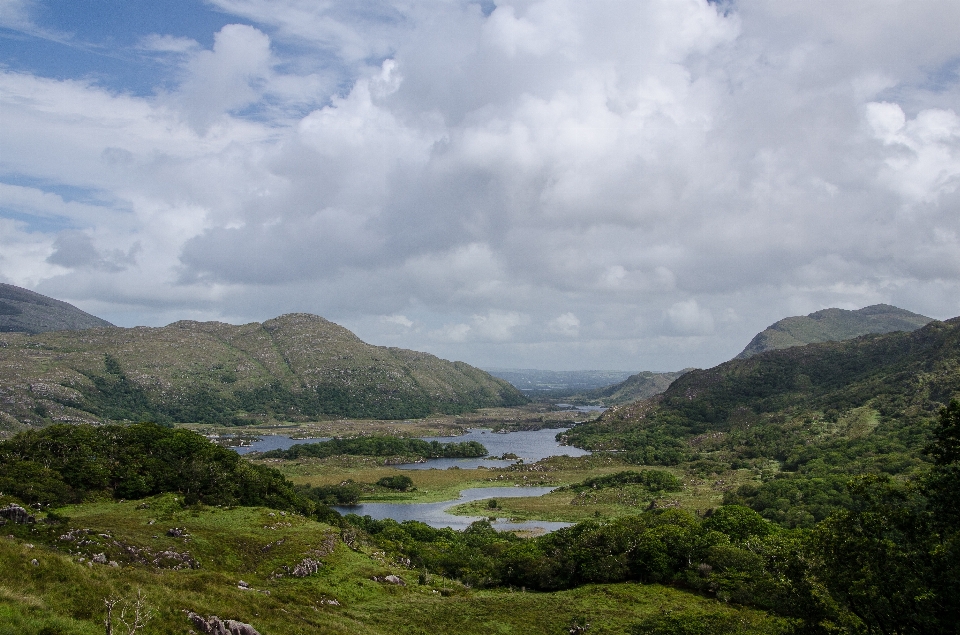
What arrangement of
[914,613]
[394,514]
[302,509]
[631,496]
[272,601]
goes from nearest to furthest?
[914,613] < [272,601] < [302,509] < [394,514] < [631,496]

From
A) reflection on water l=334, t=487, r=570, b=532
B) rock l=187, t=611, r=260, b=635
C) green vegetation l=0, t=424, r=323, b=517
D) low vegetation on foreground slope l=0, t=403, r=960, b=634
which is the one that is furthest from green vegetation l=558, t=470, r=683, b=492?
rock l=187, t=611, r=260, b=635

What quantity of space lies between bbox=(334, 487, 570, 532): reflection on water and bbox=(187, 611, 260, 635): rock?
8300cm

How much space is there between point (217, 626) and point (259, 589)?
1867 cm

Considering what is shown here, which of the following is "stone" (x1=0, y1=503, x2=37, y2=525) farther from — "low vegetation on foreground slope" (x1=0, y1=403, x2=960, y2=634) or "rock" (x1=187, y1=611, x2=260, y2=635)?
"rock" (x1=187, y1=611, x2=260, y2=635)

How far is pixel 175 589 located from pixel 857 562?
135 feet

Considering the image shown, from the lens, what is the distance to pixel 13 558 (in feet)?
104

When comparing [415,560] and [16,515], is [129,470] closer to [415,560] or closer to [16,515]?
[16,515]

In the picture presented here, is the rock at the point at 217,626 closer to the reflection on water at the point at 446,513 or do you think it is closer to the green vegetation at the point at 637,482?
the reflection on water at the point at 446,513

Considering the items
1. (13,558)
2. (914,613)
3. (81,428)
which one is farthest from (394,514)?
(914,613)

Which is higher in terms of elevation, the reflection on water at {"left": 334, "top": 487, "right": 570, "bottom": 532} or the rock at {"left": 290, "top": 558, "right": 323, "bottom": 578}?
the rock at {"left": 290, "top": 558, "right": 323, "bottom": 578}

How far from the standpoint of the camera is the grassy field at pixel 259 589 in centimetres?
3012

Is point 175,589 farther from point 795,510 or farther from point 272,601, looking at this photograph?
point 795,510

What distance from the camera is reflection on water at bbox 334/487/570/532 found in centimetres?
11906

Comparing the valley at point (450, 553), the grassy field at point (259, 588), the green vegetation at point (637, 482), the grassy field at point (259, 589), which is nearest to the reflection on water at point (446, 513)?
the valley at point (450, 553)
